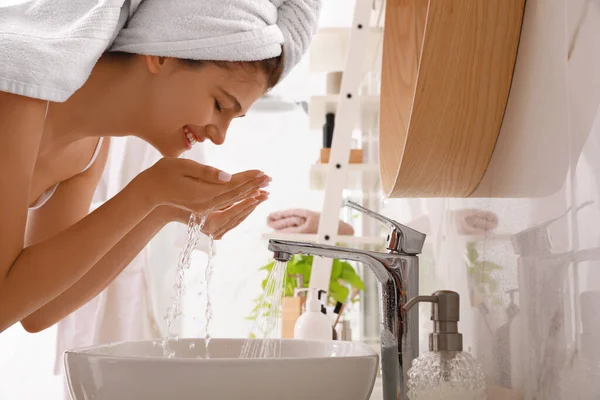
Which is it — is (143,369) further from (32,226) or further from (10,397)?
(10,397)

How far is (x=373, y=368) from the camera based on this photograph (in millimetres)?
728

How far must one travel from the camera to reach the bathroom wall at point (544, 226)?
50cm

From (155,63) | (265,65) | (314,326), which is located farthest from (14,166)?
(314,326)

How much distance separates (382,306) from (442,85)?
11.6 inches

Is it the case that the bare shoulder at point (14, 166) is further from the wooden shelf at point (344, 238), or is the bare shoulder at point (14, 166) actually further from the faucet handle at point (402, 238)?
the wooden shelf at point (344, 238)

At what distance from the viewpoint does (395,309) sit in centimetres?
83

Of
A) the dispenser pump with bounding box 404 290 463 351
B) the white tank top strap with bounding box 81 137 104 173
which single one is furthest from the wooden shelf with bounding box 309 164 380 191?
the dispenser pump with bounding box 404 290 463 351

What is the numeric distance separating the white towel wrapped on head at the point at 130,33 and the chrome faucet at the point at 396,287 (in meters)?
0.35

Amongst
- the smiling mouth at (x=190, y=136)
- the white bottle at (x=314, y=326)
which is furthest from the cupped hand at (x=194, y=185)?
the white bottle at (x=314, y=326)

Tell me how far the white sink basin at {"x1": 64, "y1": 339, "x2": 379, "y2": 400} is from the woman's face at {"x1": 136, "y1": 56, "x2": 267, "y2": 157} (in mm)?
494

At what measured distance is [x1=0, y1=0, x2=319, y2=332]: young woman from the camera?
0.84 metres

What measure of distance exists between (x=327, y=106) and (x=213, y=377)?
5.68 ft

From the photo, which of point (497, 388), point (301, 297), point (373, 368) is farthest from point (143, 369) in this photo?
point (301, 297)

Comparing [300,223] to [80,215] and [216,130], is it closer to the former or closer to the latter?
[80,215]
